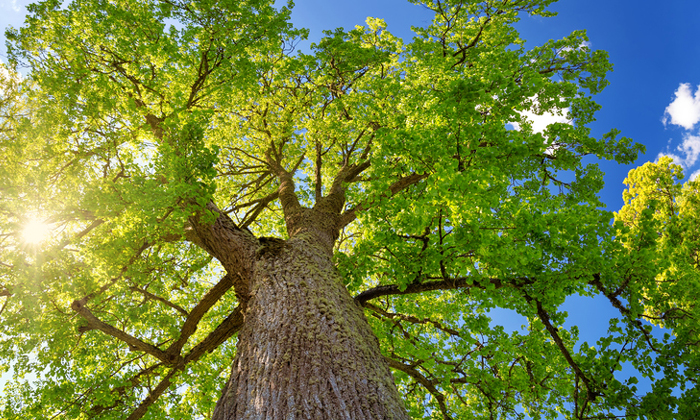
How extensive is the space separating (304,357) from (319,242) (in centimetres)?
306

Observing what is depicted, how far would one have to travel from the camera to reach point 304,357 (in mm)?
3086

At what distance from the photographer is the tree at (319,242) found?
13.0ft

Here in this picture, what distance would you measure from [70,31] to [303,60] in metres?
5.42

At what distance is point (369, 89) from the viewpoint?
9578 millimetres

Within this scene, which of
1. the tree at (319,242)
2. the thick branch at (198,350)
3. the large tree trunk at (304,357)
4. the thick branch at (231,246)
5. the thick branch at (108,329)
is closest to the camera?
the large tree trunk at (304,357)

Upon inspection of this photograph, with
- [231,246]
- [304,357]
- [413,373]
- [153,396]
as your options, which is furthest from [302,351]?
[153,396]

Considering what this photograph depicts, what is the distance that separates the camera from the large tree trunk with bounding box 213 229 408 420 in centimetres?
261

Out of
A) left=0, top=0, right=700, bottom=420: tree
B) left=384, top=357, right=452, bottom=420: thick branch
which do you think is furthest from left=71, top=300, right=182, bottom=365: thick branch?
left=384, top=357, right=452, bottom=420: thick branch

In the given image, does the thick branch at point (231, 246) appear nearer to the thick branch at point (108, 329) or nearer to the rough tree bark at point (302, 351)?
the rough tree bark at point (302, 351)

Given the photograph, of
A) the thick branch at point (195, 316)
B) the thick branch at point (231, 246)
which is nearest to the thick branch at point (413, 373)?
the thick branch at point (231, 246)

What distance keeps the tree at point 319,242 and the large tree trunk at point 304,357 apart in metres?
0.02

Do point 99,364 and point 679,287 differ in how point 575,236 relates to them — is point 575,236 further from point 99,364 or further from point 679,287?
point 99,364

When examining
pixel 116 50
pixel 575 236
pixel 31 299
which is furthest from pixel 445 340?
pixel 116 50

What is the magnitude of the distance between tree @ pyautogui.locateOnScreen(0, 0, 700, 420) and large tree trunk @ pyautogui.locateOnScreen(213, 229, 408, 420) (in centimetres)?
2
